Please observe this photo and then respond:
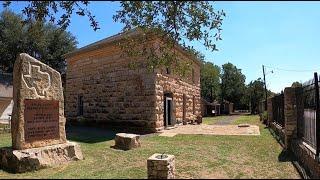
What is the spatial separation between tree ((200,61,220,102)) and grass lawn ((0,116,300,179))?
170 feet

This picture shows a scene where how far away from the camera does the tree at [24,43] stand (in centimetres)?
3559

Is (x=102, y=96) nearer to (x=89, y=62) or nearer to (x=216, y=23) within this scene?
(x=89, y=62)

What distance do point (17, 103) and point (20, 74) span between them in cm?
78

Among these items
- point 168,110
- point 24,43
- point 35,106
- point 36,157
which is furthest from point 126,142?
point 24,43

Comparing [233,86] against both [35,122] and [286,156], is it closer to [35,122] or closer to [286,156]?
[286,156]

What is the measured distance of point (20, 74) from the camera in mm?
9273

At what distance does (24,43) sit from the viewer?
1426 inches

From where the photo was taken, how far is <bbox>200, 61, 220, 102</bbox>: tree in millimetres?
65688

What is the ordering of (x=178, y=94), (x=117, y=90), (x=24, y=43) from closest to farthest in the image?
(x=117, y=90), (x=178, y=94), (x=24, y=43)

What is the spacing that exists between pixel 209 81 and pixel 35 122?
5847cm

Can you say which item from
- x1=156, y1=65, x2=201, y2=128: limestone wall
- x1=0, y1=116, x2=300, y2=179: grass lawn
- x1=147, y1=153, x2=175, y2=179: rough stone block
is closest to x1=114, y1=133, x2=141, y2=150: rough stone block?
x1=0, y1=116, x2=300, y2=179: grass lawn

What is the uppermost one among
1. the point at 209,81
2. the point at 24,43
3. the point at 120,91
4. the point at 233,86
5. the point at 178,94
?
the point at 24,43

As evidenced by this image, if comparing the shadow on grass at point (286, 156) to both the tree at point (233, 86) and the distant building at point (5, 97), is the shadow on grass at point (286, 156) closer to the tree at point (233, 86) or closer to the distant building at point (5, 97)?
the distant building at point (5, 97)

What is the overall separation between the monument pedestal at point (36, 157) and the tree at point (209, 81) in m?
56.0
